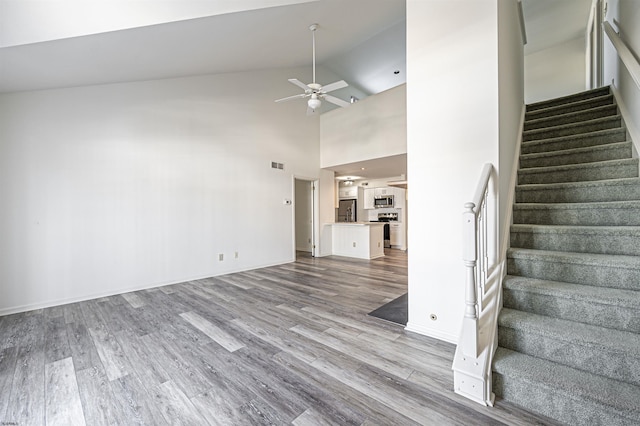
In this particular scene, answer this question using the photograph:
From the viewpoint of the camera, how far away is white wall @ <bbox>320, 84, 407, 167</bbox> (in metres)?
4.99

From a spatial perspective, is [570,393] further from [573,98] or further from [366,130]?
[366,130]

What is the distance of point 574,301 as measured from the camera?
157 centimetres

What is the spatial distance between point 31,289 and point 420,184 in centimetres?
474

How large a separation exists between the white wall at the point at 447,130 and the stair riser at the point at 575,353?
0.50m

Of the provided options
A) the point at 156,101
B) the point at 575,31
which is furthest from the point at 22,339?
the point at 575,31

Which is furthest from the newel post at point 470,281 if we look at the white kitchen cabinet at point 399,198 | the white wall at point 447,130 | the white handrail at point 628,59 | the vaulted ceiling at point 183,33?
the white kitchen cabinet at point 399,198

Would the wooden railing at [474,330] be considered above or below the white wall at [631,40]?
below

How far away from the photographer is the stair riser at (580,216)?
1943mm

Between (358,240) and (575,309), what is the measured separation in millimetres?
4743

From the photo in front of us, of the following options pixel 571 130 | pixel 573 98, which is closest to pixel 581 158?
pixel 571 130

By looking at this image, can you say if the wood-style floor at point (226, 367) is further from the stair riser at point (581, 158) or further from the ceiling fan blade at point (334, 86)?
the ceiling fan blade at point (334, 86)

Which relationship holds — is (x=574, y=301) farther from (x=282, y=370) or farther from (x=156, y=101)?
(x=156, y=101)

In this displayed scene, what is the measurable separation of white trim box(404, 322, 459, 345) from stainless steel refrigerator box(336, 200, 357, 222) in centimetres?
634

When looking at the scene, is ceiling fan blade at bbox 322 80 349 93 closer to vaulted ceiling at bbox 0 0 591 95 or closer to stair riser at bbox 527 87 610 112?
vaulted ceiling at bbox 0 0 591 95
